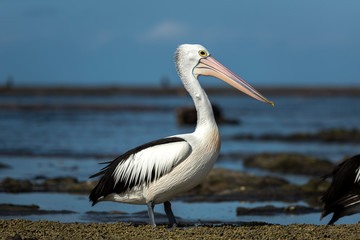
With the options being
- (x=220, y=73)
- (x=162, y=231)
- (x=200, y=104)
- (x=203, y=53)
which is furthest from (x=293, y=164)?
(x=162, y=231)

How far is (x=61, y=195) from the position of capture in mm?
9328

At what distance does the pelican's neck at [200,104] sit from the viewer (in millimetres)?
5793

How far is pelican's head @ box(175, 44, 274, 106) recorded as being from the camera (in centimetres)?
614

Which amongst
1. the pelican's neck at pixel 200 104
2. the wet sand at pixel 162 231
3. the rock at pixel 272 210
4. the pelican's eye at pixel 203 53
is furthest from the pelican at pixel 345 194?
the pelican's eye at pixel 203 53

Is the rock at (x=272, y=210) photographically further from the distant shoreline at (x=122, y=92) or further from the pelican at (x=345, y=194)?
the distant shoreline at (x=122, y=92)

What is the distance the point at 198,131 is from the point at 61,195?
4.28 m

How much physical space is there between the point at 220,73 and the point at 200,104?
20.9 inches

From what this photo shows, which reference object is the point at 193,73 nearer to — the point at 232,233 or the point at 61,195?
the point at 232,233

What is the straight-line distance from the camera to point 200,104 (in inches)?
231

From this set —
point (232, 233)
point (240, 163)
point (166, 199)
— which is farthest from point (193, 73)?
point (240, 163)

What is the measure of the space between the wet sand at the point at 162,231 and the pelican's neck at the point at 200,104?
40.3 inches

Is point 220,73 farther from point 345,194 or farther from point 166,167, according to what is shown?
point 345,194

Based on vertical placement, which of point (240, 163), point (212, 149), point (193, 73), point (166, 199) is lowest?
point (240, 163)

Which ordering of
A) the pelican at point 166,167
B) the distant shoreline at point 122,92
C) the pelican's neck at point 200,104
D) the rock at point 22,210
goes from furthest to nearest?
1. the distant shoreline at point 122,92
2. the rock at point 22,210
3. the pelican's neck at point 200,104
4. the pelican at point 166,167
